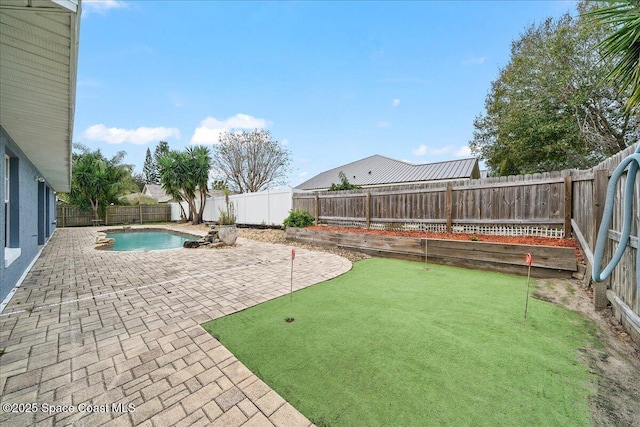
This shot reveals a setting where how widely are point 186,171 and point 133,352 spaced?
1702cm

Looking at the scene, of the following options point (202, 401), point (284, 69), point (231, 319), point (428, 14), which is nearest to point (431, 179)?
point (428, 14)

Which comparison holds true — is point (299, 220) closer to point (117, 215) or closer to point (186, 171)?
point (186, 171)

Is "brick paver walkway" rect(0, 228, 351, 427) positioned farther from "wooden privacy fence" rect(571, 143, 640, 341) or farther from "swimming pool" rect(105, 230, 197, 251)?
"swimming pool" rect(105, 230, 197, 251)

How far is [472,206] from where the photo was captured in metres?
6.18

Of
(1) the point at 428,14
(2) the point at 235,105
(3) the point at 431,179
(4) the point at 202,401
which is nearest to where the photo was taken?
(4) the point at 202,401

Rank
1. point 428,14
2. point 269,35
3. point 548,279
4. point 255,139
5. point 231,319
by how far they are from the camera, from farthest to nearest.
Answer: point 255,139
point 269,35
point 428,14
point 548,279
point 231,319

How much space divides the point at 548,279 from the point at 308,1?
35.6 ft

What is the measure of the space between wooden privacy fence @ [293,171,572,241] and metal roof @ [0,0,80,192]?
703cm

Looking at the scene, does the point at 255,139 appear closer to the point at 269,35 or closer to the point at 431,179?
the point at 269,35

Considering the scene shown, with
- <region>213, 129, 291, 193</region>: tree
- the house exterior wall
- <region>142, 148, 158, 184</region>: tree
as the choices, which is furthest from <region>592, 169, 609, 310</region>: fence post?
<region>142, 148, 158, 184</region>: tree

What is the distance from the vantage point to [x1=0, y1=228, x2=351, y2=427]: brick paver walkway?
1.59 m

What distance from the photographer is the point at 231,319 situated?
2.93 m

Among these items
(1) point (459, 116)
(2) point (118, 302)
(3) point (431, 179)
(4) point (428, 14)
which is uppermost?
(4) point (428, 14)

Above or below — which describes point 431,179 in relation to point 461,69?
below
